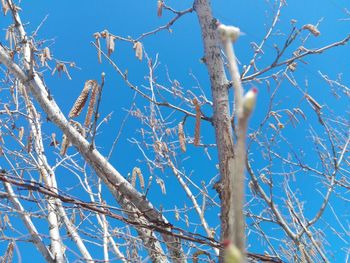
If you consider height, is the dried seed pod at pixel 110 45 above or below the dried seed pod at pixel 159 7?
below

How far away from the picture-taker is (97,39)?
10.3 ft

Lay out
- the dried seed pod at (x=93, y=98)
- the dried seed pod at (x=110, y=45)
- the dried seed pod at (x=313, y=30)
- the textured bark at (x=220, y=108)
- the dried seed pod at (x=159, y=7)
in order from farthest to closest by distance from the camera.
A: 1. the dried seed pod at (x=159, y=7)
2. the dried seed pod at (x=110, y=45)
3. the dried seed pod at (x=313, y=30)
4. the dried seed pod at (x=93, y=98)
5. the textured bark at (x=220, y=108)

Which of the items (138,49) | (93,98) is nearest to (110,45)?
(138,49)

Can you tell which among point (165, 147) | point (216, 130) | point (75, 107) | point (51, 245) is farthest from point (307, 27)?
point (51, 245)

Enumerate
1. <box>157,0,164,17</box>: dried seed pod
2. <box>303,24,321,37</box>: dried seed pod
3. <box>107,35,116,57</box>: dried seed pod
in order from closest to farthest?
<box>303,24,321,37</box>: dried seed pod → <box>107,35,116,57</box>: dried seed pod → <box>157,0,164,17</box>: dried seed pod

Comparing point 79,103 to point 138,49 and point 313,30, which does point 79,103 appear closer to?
point 138,49

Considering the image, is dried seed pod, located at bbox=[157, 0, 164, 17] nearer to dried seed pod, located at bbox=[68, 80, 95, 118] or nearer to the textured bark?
the textured bark

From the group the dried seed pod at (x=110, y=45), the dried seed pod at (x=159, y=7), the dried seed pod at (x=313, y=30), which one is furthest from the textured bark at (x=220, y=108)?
the dried seed pod at (x=110, y=45)

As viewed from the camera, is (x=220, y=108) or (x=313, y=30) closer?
(x=220, y=108)

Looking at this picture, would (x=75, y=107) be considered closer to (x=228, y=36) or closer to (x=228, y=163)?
(x=228, y=163)

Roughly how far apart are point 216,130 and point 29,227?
2.13 m

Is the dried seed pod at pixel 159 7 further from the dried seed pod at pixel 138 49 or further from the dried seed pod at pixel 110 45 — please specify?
the dried seed pod at pixel 110 45

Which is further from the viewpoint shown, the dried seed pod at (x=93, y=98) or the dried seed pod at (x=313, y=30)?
the dried seed pod at (x=313, y=30)

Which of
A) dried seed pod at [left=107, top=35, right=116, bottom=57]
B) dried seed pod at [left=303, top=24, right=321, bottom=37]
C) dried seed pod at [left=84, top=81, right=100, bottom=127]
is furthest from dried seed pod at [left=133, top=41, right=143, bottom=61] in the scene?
dried seed pod at [left=303, top=24, right=321, bottom=37]
